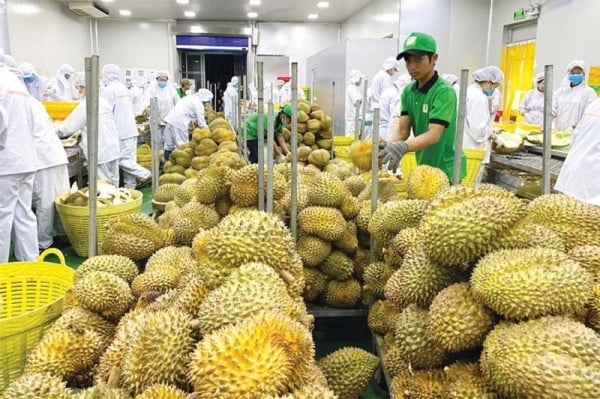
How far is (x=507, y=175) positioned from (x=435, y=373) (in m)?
3.48

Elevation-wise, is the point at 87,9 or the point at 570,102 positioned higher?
the point at 87,9

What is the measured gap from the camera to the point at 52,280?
2.36 metres

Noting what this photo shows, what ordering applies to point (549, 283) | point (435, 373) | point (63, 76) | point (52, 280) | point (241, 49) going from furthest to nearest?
point (241, 49) → point (63, 76) → point (52, 280) → point (435, 373) → point (549, 283)

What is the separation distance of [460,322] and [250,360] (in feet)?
2.08

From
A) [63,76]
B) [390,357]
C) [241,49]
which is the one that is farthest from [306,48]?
[390,357]

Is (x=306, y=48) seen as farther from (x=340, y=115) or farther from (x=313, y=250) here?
(x=313, y=250)

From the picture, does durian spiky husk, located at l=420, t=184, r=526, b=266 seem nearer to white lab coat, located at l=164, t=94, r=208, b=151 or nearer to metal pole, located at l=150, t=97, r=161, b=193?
metal pole, located at l=150, t=97, r=161, b=193

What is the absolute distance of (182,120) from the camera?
9.39 m

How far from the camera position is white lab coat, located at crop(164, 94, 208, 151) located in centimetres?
936

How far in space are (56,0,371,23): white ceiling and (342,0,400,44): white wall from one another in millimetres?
259

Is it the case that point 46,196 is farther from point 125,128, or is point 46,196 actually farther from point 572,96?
point 572,96

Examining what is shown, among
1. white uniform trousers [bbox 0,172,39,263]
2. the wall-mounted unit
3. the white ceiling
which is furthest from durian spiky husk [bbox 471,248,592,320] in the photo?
the wall-mounted unit

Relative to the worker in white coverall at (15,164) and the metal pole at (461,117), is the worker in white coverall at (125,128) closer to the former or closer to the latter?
the worker in white coverall at (15,164)

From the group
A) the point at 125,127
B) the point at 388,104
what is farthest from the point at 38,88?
the point at 388,104
